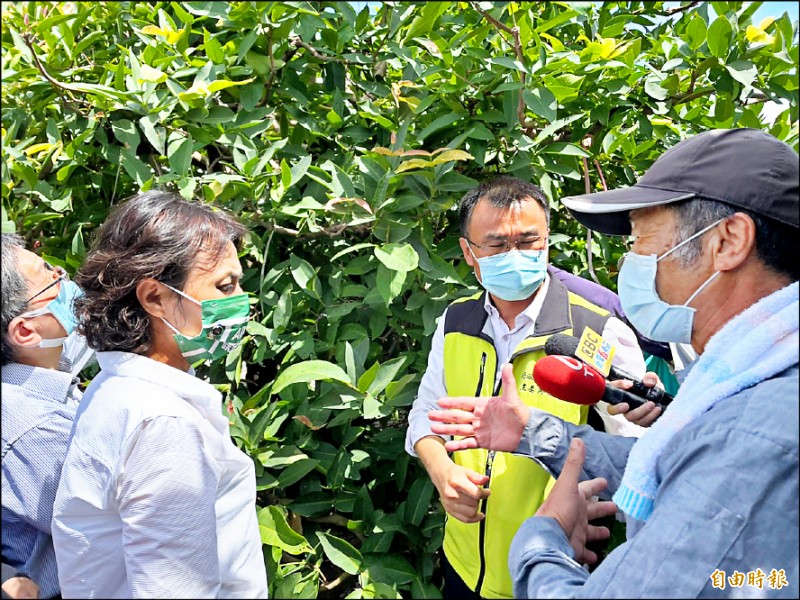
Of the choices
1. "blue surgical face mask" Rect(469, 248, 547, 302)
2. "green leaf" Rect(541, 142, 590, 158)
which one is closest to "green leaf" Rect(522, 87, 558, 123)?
"green leaf" Rect(541, 142, 590, 158)

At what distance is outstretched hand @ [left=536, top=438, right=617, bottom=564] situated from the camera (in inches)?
60.7

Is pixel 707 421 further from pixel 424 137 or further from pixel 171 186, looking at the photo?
pixel 171 186

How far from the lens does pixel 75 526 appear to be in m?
1.63

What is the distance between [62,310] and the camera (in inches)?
83.0

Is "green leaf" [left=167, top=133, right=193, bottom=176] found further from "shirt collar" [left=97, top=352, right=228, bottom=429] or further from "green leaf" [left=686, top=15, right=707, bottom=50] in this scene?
"green leaf" [left=686, top=15, right=707, bottom=50]

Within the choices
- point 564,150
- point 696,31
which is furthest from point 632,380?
point 696,31

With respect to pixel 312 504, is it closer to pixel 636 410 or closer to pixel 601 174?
pixel 636 410

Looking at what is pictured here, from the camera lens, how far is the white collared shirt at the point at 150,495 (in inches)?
60.1

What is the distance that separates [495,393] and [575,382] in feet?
1.53

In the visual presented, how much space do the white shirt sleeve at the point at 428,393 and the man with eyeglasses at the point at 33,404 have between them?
1.02 meters

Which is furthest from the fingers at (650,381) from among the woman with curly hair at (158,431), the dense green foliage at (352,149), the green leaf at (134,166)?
the green leaf at (134,166)

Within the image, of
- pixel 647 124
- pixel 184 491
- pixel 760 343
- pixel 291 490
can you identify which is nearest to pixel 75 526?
pixel 184 491

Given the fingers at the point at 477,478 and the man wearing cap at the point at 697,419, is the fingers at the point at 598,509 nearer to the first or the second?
the man wearing cap at the point at 697,419

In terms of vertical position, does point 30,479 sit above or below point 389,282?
below
